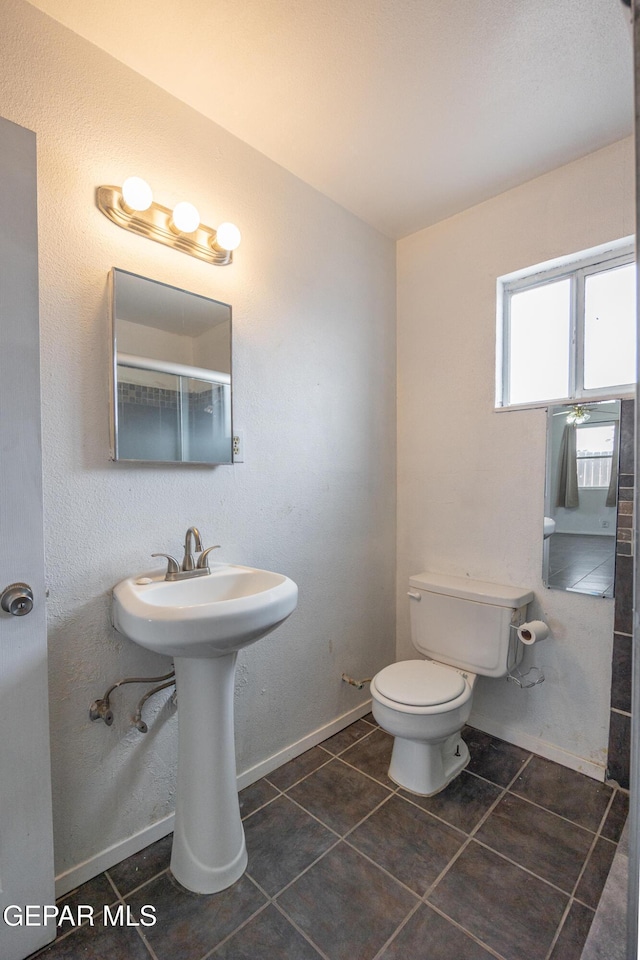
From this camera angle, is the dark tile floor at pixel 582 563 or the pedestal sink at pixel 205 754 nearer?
the pedestal sink at pixel 205 754

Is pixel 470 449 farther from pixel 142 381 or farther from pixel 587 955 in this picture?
pixel 587 955

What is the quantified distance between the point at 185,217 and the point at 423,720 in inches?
73.0

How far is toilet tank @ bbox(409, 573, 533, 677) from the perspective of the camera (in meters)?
1.78

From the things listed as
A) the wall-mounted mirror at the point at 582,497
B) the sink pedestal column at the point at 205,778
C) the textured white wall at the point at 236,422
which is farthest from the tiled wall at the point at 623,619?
the sink pedestal column at the point at 205,778

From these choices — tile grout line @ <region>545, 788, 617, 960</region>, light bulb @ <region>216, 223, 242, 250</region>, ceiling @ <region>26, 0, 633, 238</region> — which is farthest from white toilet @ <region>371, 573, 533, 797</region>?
ceiling @ <region>26, 0, 633, 238</region>

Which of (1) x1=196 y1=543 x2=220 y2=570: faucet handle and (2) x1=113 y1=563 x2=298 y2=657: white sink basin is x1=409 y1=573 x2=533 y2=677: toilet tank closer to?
(2) x1=113 y1=563 x2=298 y2=657: white sink basin

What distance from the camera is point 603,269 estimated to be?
1765 mm

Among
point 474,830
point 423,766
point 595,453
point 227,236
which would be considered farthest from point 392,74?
point 474,830

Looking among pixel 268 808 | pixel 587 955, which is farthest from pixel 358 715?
pixel 587 955

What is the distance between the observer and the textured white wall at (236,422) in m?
1.21

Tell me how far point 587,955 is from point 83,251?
223 cm

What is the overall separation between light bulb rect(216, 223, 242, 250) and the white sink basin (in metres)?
1.13

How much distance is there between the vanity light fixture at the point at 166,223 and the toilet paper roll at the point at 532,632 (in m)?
1.79

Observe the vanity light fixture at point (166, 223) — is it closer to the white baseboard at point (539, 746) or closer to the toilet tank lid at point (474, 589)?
the toilet tank lid at point (474, 589)
